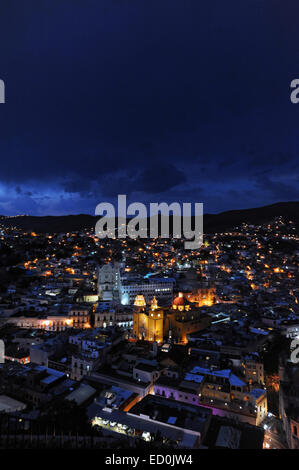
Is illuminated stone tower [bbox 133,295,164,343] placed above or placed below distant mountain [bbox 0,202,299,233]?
below

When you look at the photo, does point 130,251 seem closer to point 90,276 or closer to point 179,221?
point 90,276

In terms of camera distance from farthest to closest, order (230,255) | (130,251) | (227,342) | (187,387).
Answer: (130,251)
(230,255)
(227,342)
(187,387)

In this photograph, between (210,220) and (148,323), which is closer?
(148,323)

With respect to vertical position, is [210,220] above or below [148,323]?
above

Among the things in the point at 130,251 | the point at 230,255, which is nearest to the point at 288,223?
the point at 230,255

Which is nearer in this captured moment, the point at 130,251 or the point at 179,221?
the point at 130,251

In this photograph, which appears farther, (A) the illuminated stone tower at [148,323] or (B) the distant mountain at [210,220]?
(B) the distant mountain at [210,220]

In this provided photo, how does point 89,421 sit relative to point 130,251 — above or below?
below

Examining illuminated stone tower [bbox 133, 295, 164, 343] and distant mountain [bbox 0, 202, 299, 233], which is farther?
distant mountain [bbox 0, 202, 299, 233]
